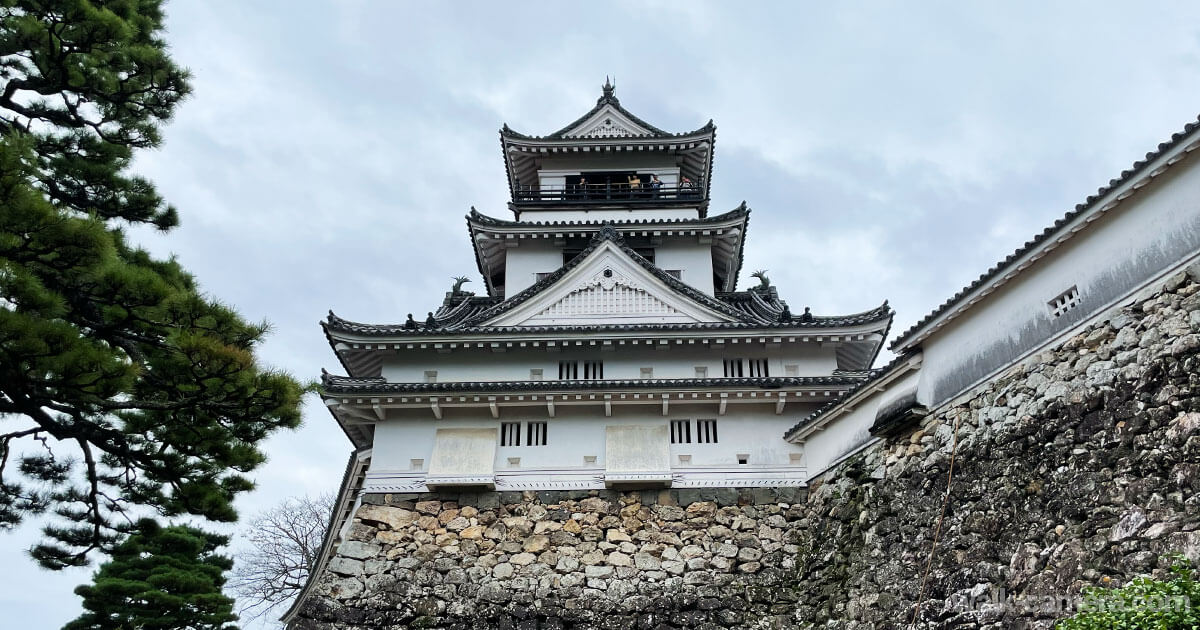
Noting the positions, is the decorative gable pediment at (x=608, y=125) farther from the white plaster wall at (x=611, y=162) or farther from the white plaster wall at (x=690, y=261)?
the white plaster wall at (x=690, y=261)

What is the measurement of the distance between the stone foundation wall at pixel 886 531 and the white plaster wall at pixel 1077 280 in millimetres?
352

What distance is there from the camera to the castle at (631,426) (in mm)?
11008

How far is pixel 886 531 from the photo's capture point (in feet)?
37.2

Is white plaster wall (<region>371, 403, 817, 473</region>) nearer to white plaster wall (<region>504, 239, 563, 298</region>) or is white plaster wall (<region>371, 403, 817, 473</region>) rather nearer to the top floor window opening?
white plaster wall (<region>504, 239, 563, 298</region>)

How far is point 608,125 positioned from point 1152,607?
1941 centimetres

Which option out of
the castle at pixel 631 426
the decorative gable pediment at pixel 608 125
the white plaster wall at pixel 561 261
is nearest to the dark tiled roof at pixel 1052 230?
the castle at pixel 631 426

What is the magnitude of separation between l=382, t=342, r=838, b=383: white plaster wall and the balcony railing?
21.0 feet

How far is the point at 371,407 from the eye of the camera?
14.8m

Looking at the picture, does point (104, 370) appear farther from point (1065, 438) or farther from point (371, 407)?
point (1065, 438)

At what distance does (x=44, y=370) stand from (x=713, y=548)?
1017 centimetres

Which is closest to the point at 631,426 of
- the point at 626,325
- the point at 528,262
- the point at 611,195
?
the point at 626,325

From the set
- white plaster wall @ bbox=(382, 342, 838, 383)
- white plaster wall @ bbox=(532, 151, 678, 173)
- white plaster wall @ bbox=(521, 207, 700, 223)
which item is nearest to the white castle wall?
white plaster wall @ bbox=(382, 342, 838, 383)

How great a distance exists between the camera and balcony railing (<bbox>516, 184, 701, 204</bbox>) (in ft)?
70.3

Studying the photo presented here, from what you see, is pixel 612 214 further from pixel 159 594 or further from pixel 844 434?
pixel 159 594
